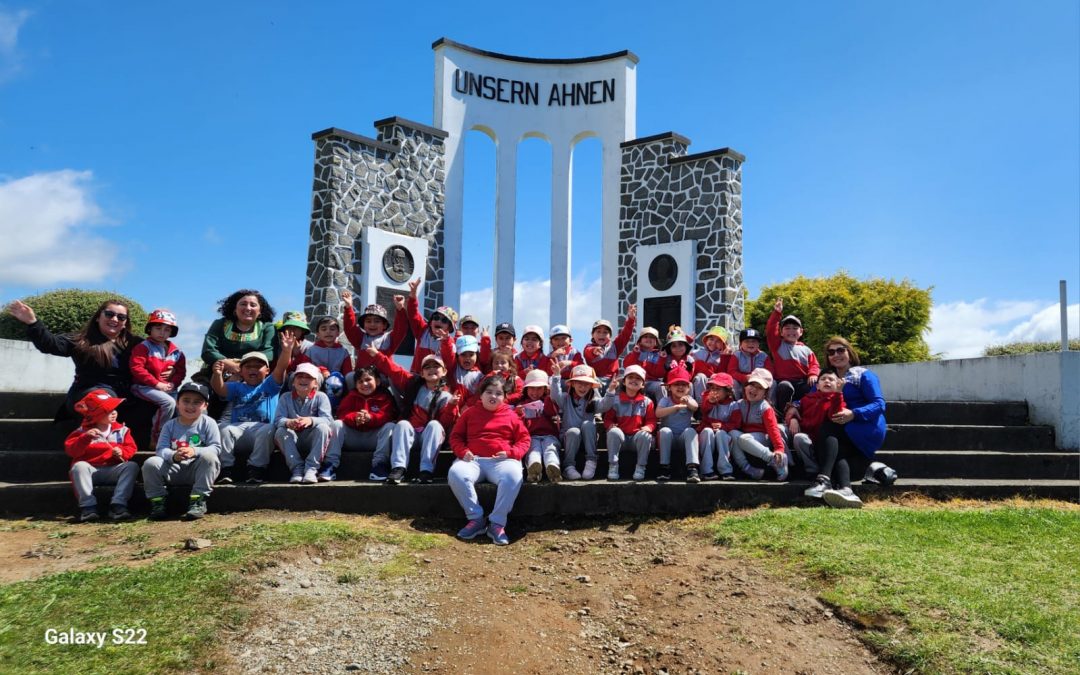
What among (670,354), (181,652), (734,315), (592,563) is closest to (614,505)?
(592,563)

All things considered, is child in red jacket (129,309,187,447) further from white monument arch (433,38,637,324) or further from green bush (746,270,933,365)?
green bush (746,270,933,365)

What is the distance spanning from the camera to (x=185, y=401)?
219 inches

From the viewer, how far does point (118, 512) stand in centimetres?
540

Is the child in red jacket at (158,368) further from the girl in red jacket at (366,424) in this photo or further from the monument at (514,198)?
the monument at (514,198)

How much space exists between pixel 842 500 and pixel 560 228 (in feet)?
33.3

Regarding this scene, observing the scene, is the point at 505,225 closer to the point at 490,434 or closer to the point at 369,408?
the point at 369,408

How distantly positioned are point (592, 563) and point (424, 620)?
1.45 metres

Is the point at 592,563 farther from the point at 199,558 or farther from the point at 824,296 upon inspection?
the point at 824,296

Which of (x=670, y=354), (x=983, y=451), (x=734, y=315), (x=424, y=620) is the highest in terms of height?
(x=734, y=315)

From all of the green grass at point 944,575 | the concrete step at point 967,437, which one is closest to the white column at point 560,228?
the concrete step at point 967,437

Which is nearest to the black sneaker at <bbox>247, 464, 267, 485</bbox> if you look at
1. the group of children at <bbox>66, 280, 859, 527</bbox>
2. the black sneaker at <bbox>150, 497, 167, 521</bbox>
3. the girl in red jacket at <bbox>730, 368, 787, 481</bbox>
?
the group of children at <bbox>66, 280, 859, 527</bbox>

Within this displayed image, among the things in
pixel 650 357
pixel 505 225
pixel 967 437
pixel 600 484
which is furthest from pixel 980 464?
pixel 505 225

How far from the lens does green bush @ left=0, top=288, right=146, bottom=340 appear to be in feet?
35.7

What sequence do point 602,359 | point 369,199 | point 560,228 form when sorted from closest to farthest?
point 602,359
point 369,199
point 560,228
